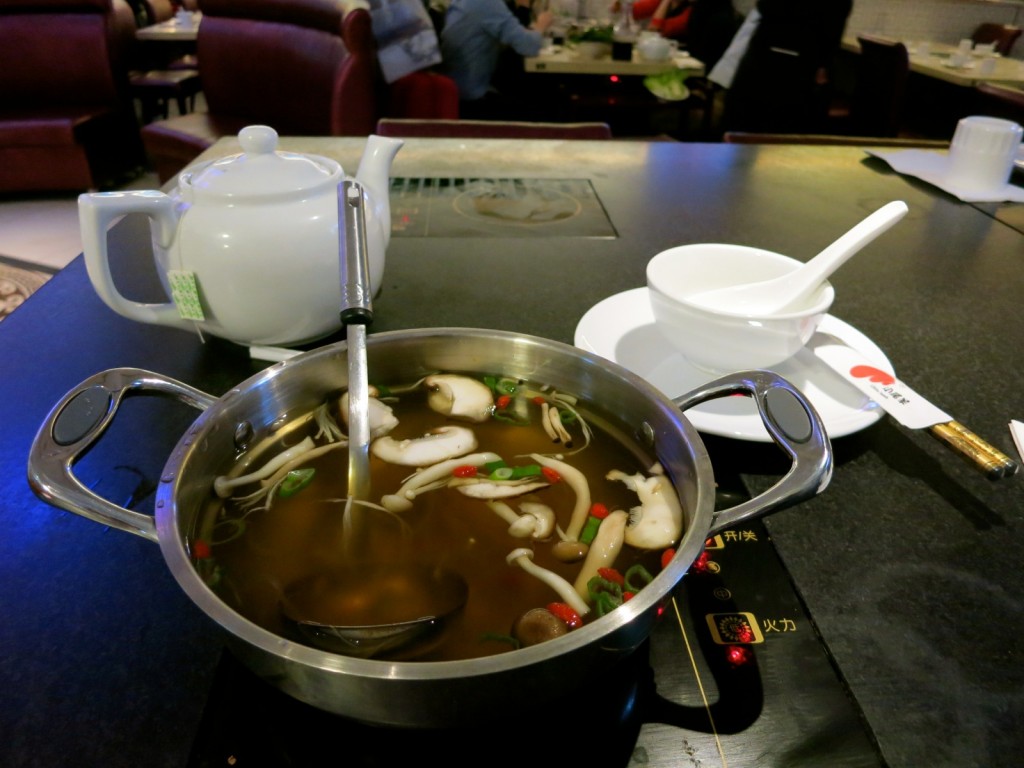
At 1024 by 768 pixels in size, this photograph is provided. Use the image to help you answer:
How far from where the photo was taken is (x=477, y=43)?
13.8ft

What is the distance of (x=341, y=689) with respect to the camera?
1.27 feet

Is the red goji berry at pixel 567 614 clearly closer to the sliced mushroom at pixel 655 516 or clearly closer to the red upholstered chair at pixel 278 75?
the sliced mushroom at pixel 655 516

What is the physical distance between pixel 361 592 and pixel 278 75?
12.1ft

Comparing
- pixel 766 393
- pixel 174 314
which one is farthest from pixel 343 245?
pixel 766 393

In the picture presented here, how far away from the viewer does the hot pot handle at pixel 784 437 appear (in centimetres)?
50

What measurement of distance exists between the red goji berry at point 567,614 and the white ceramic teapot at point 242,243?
0.53 metres

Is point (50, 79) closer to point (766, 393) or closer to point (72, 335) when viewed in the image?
point (72, 335)

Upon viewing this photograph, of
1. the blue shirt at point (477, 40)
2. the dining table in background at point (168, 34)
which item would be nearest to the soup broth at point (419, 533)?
the blue shirt at point (477, 40)

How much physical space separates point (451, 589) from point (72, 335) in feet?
2.50

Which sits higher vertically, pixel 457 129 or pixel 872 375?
pixel 872 375

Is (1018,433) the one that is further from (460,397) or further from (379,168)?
(379,168)

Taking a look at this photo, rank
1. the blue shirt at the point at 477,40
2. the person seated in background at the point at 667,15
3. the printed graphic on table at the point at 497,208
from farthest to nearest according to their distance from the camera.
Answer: the person seated in background at the point at 667,15 → the blue shirt at the point at 477,40 → the printed graphic on table at the point at 497,208

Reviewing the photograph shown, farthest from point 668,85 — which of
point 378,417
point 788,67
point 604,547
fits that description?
point 604,547

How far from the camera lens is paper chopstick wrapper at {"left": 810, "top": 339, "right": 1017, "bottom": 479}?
71 cm
